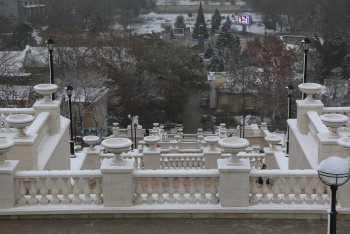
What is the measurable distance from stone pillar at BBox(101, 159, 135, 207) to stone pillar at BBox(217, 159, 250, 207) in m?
1.50

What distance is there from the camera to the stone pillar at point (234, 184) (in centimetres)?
1130

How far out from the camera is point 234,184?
1138 centimetres

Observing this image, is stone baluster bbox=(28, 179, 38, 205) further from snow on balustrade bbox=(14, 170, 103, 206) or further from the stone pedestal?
the stone pedestal

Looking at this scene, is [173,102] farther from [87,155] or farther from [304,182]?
[304,182]

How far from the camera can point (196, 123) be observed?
65875 millimetres

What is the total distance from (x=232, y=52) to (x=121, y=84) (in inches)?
784

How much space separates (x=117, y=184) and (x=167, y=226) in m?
1.08

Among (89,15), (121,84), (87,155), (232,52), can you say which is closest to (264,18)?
(89,15)

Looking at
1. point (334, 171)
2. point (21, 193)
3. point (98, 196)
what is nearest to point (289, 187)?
point (98, 196)

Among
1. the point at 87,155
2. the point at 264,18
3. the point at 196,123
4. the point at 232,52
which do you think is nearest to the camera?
the point at 87,155

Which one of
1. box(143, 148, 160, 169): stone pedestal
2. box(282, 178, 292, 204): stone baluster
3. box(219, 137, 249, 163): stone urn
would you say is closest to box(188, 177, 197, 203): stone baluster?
box(219, 137, 249, 163): stone urn

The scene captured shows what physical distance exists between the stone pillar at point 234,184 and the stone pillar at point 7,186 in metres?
3.42

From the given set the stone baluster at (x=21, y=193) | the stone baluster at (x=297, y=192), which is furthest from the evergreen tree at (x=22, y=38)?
the stone baluster at (x=297, y=192)

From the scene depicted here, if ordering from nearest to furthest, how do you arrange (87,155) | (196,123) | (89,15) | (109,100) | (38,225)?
1. (38,225)
2. (87,155)
3. (109,100)
4. (196,123)
5. (89,15)
